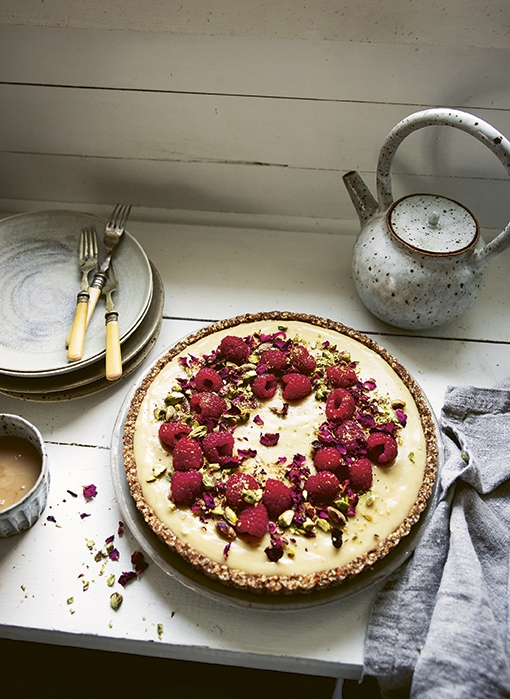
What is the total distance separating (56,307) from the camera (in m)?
1.39

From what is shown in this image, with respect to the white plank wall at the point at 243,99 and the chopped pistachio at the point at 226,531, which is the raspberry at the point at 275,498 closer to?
the chopped pistachio at the point at 226,531

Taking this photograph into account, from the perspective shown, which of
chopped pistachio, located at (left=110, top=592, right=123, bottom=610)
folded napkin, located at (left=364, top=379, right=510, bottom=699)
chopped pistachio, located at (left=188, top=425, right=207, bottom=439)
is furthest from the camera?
A: chopped pistachio, located at (left=188, top=425, right=207, bottom=439)

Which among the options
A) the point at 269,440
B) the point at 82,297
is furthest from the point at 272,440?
the point at 82,297

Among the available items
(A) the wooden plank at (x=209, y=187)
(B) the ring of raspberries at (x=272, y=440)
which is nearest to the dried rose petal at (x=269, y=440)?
(B) the ring of raspberries at (x=272, y=440)

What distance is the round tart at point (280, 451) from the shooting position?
996 mm

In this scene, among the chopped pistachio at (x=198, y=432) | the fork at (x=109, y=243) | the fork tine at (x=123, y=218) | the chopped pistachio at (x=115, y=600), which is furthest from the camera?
the fork tine at (x=123, y=218)

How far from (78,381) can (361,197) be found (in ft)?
2.52

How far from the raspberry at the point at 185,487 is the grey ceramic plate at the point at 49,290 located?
0.36 metres

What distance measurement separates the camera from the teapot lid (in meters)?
1.25

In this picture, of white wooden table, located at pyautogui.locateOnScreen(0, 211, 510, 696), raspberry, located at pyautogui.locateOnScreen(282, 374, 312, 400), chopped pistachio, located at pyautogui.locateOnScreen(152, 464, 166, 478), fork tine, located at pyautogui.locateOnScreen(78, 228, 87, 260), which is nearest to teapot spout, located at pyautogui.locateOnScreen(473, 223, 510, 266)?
white wooden table, located at pyautogui.locateOnScreen(0, 211, 510, 696)

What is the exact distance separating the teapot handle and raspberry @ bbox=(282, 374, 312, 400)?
47 centimetres

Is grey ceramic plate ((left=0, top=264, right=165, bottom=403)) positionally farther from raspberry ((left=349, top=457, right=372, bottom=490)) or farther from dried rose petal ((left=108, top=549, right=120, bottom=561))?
raspberry ((left=349, top=457, right=372, bottom=490))

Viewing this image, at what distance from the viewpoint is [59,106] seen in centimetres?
147

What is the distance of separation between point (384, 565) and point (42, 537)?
0.62m
